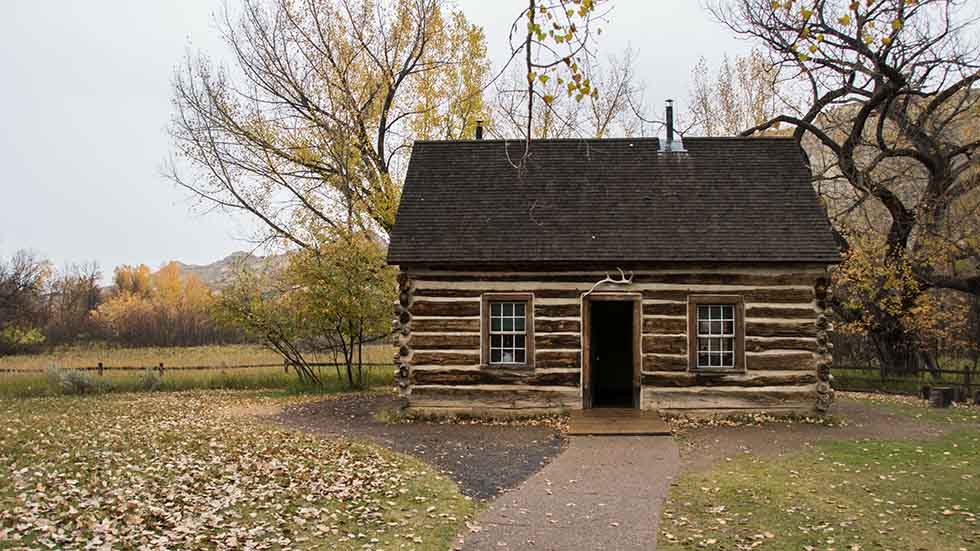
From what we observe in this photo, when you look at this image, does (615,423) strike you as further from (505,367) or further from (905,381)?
(905,381)

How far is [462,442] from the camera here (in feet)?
44.1

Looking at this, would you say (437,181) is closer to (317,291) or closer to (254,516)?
(317,291)

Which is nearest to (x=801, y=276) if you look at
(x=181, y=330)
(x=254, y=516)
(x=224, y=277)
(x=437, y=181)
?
(x=437, y=181)

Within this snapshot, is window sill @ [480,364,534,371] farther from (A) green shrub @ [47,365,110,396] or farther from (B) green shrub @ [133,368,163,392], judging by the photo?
(A) green shrub @ [47,365,110,396]

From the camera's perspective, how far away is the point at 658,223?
16266mm

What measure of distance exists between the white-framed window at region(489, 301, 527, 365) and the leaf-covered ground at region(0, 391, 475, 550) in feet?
13.6

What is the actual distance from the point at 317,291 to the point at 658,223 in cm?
967

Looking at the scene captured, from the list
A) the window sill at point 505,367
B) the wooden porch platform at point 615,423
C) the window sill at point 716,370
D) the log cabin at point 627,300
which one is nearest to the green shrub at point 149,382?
the log cabin at point 627,300

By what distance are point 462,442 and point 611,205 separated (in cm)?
642

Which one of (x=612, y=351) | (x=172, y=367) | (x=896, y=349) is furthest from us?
(x=172, y=367)

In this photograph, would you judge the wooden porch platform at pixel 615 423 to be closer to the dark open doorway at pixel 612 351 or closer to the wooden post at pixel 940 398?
the dark open doorway at pixel 612 351

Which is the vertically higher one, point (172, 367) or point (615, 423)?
point (172, 367)

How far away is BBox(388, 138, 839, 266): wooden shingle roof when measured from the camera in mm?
15688

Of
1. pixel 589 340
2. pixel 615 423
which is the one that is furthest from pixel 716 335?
pixel 615 423
